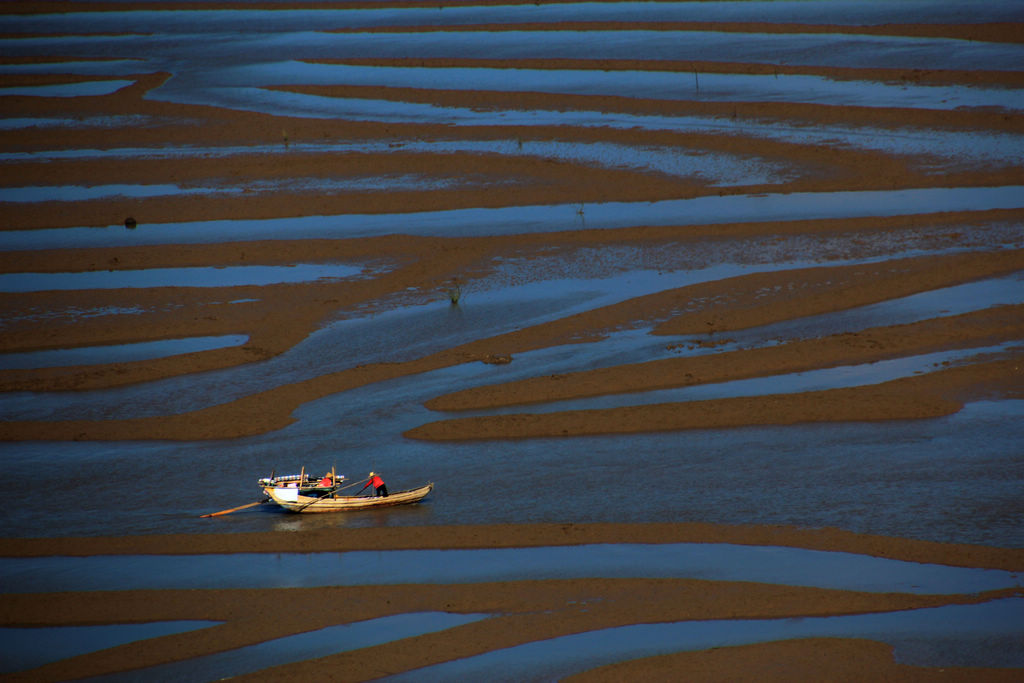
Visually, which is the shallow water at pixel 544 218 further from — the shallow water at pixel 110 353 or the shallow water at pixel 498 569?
the shallow water at pixel 498 569

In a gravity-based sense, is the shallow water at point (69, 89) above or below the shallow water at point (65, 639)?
above

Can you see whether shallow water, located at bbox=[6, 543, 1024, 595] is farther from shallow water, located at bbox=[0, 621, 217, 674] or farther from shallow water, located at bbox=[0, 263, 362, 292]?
shallow water, located at bbox=[0, 263, 362, 292]

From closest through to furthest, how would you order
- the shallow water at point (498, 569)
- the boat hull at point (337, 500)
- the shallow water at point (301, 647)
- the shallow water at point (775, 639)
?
the shallow water at point (775, 639)
the shallow water at point (301, 647)
the shallow water at point (498, 569)
the boat hull at point (337, 500)

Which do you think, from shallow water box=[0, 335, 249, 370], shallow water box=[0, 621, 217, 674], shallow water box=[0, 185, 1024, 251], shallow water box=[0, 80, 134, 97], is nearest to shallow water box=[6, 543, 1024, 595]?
shallow water box=[0, 621, 217, 674]

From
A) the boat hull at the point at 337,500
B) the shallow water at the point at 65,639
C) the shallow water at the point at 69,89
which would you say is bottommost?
the shallow water at the point at 65,639

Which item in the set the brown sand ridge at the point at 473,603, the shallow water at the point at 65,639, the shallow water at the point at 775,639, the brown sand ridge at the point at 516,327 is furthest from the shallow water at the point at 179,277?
the shallow water at the point at 775,639

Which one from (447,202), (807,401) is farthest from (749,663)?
(447,202)

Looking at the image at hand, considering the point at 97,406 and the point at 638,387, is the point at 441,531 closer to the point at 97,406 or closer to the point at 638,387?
the point at 638,387

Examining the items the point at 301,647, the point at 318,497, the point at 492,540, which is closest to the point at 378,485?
the point at 318,497
